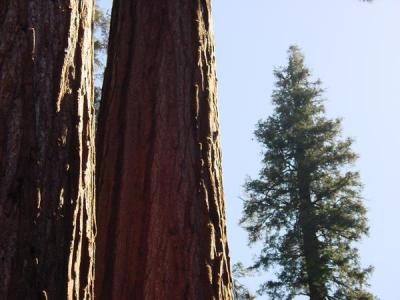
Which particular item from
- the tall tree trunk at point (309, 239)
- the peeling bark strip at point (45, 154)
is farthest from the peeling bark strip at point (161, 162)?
the tall tree trunk at point (309, 239)

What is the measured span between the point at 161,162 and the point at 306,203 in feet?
50.4

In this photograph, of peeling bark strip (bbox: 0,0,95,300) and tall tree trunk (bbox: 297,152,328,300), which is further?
tall tree trunk (bbox: 297,152,328,300)

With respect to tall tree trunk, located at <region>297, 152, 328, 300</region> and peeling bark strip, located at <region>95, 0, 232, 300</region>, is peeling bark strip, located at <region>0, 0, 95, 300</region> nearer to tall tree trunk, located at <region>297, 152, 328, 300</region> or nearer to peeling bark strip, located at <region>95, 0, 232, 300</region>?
peeling bark strip, located at <region>95, 0, 232, 300</region>

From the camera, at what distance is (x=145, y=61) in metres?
3.69

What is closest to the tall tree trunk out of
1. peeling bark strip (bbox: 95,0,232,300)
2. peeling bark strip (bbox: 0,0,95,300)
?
peeling bark strip (bbox: 95,0,232,300)

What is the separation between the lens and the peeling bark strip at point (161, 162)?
9.86ft

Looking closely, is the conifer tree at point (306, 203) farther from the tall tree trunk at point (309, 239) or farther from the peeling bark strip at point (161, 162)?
the peeling bark strip at point (161, 162)

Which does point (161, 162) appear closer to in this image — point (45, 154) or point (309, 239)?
point (45, 154)

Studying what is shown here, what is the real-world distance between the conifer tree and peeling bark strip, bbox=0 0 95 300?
15.1 meters

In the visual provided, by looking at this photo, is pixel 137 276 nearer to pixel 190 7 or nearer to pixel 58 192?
pixel 58 192

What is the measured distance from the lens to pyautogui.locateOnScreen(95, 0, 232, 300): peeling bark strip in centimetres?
301

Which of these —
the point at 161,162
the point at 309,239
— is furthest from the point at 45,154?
the point at 309,239

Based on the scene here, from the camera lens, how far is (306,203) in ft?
58.5

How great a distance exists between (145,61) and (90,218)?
1.89m
